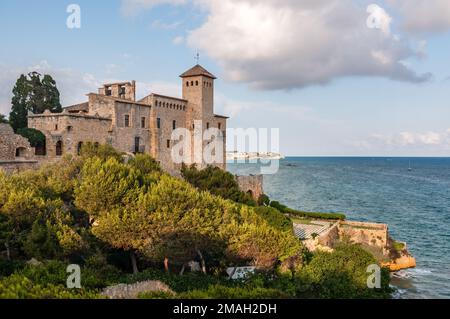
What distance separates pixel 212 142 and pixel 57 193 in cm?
2903

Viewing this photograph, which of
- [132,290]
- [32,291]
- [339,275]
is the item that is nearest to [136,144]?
[339,275]

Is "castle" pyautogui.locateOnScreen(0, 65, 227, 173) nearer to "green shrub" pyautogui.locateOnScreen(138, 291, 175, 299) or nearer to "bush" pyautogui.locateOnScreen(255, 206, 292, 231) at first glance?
"bush" pyautogui.locateOnScreen(255, 206, 292, 231)

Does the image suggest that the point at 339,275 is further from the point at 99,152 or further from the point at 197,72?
the point at 197,72

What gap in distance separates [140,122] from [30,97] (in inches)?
474

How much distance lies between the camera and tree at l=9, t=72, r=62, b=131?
41.6m

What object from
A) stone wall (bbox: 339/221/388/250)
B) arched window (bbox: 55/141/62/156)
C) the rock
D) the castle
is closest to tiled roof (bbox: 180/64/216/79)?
the castle

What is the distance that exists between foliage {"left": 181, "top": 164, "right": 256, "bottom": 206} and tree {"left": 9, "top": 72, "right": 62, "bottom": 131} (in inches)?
672

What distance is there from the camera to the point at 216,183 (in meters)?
41.0

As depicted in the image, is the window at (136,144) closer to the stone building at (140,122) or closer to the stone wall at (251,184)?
the stone building at (140,122)
